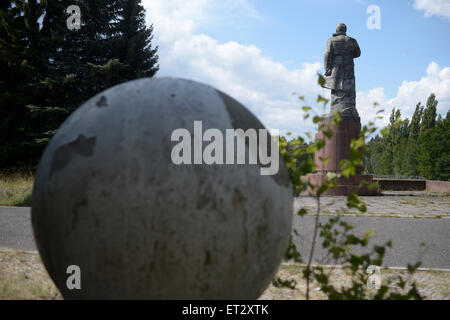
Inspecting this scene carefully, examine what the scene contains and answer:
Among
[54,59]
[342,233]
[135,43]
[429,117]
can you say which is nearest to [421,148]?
[429,117]

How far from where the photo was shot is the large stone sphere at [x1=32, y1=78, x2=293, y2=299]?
1.87 metres

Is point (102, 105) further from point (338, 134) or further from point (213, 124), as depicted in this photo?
point (338, 134)

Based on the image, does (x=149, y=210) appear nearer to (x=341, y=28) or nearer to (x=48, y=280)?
(x=48, y=280)

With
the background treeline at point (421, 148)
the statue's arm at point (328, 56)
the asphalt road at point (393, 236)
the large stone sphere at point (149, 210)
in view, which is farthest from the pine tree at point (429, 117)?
the large stone sphere at point (149, 210)

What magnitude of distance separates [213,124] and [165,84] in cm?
50

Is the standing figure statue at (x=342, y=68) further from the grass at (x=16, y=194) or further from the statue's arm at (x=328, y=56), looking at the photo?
the grass at (x=16, y=194)

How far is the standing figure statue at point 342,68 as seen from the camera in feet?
52.0

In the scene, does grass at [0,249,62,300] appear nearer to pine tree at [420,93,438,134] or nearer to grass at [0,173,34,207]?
grass at [0,173,34,207]

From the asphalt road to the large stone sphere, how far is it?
9.27ft

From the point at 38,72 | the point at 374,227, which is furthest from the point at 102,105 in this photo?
the point at 38,72

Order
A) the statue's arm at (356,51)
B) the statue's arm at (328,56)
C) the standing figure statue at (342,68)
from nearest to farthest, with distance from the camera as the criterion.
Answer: the standing figure statue at (342,68), the statue's arm at (328,56), the statue's arm at (356,51)

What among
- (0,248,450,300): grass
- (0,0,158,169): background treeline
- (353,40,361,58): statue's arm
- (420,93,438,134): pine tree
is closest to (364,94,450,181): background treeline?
(420,93,438,134): pine tree

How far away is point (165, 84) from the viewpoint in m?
2.33

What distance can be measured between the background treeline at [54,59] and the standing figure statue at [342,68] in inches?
421
